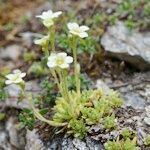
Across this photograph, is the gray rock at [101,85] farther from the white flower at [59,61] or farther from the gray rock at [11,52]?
the gray rock at [11,52]

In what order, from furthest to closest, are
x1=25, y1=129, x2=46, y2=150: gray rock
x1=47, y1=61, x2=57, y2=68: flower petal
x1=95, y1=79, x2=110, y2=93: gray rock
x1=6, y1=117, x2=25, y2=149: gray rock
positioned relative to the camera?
x1=95, y1=79, x2=110, y2=93: gray rock, x1=6, y1=117, x2=25, y2=149: gray rock, x1=25, y1=129, x2=46, y2=150: gray rock, x1=47, y1=61, x2=57, y2=68: flower petal

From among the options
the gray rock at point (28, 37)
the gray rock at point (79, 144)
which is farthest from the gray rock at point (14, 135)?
the gray rock at point (28, 37)

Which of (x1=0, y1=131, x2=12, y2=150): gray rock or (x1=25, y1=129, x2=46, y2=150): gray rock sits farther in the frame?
(x1=0, y1=131, x2=12, y2=150): gray rock

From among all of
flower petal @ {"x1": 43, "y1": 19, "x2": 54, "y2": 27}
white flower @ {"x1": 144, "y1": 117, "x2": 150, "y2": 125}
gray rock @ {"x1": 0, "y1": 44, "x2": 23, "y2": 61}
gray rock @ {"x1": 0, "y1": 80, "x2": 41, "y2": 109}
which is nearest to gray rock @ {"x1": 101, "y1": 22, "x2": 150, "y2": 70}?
gray rock @ {"x1": 0, "y1": 80, "x2": 41, "y2": 109}

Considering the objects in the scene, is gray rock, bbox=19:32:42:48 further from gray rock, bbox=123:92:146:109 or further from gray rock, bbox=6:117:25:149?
gray rock, bbox=123:92:146:109

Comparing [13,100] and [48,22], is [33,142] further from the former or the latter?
[48,22]

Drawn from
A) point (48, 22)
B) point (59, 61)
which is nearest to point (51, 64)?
point (59, 61)

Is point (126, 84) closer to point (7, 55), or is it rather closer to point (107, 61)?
point (107, 61)
